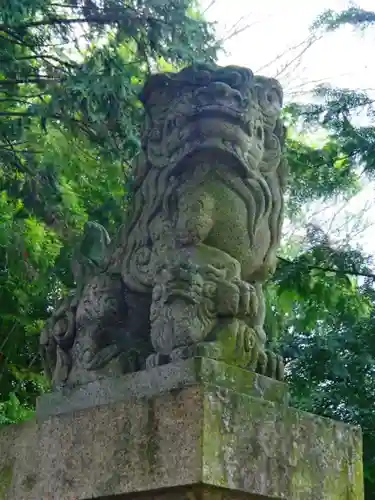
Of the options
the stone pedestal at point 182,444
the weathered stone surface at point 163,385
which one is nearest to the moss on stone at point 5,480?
the stone pedestal at point 182,444

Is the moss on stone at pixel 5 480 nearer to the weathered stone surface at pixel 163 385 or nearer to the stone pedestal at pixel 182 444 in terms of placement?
the stone pedestal at pixel 182 444

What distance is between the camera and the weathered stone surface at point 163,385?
314 centimetres

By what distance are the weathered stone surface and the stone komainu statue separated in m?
0.08

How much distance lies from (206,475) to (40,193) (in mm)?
3082

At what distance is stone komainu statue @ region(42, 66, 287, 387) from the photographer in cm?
341

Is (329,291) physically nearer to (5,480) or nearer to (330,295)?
(330,295)

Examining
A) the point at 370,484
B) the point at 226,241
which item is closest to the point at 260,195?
the point at 226,241

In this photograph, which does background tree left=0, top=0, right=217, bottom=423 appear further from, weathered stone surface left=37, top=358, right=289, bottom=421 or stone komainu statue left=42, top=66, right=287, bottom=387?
weathered stone surface left=37, top=358, right=289, bottom=421

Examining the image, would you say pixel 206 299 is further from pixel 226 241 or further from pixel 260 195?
pixel 260 195

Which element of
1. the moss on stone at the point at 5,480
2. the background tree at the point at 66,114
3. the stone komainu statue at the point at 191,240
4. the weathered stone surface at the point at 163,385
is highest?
the background tree at the point at 66,114

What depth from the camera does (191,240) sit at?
3.59 meters

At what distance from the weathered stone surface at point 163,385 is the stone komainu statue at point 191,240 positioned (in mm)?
83

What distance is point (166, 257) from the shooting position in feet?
11.8

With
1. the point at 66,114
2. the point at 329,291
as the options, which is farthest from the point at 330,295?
the point at 66,114
